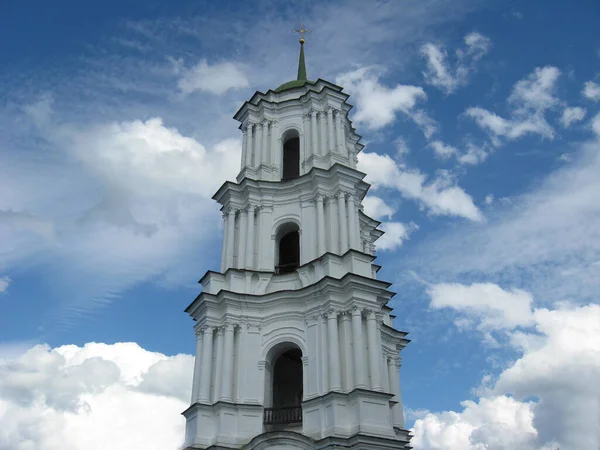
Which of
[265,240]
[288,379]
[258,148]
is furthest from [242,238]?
[288,379]

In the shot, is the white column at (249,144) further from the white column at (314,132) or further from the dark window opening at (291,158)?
the white column at (314,132)

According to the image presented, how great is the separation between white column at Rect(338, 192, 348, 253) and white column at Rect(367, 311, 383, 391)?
10.3 feet

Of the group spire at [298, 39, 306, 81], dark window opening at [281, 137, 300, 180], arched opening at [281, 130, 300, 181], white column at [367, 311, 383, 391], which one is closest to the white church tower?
white column at [367, 311, 383, 391]

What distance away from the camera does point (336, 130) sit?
27938 mm

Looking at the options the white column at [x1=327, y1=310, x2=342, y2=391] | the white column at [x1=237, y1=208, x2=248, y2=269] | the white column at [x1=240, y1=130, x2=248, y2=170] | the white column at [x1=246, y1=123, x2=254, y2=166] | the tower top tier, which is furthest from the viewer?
the white column at [x1=240, y1=130, x2=248, y2=170]

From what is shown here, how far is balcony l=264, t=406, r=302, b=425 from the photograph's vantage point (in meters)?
21.1

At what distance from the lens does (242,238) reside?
83.4ft

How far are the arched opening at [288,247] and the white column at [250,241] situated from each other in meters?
1.19

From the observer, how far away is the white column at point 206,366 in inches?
850

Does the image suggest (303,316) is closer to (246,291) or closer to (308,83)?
(246,291)

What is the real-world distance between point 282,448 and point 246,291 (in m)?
6.16

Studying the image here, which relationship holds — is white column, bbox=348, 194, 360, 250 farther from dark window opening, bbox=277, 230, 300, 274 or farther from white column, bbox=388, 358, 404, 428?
white column, bbox=388, 358, 404, 428

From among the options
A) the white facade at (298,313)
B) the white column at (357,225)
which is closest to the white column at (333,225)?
the white facade at (298,313)

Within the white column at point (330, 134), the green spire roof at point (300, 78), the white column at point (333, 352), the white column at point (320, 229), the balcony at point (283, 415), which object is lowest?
the balcony at point (283, 415)
